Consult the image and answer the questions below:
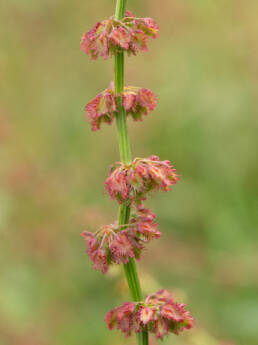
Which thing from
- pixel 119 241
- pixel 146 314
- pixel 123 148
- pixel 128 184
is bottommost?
pixel 146 314

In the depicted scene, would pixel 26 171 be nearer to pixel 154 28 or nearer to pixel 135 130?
pixel 135 130

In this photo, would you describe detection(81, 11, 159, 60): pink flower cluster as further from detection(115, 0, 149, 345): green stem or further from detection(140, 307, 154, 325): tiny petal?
detection(140, 307, 154, 325): tiny petal

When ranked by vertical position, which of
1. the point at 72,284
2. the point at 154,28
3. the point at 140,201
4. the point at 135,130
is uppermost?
the point at 135,130

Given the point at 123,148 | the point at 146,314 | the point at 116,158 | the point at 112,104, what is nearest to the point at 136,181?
the point at 123,148

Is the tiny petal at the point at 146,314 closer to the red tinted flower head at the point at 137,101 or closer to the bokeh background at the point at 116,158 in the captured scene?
the red tinted flower head at the point at 137,101

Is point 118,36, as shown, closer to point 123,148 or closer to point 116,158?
point 123,148

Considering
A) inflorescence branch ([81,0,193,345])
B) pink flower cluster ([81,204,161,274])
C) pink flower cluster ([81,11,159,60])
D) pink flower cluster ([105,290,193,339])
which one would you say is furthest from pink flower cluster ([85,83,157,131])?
A: pink flower cluster ([105,290,193,339])

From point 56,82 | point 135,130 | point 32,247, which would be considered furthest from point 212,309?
point 56,82
